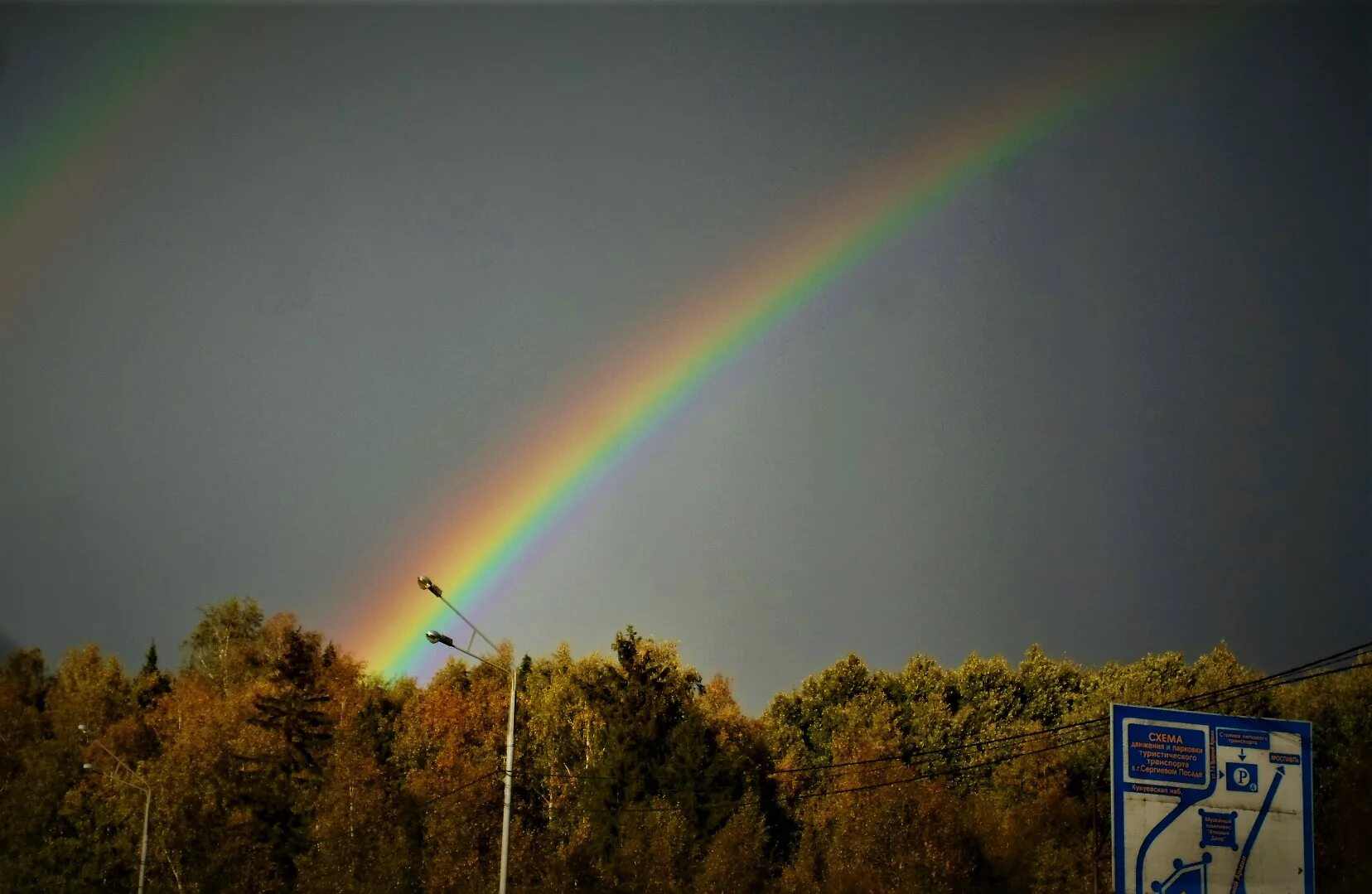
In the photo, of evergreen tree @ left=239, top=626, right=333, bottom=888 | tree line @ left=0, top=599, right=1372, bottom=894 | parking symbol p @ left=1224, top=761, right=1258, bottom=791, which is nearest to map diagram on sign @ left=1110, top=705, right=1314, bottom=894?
parking symbol p @ left=1224, top=761, right=1258, bottom=791

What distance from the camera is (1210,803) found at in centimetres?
2794

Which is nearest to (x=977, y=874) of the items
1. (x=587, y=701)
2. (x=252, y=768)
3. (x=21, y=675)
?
(x=587, y=701)

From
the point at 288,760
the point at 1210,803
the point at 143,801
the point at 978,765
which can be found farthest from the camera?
the point at 978,765

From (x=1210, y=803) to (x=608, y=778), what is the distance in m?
43.2

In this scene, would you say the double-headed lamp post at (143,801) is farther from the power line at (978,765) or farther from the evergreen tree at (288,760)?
the power line at (978,765)

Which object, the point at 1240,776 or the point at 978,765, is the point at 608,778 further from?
the point at 1240,776

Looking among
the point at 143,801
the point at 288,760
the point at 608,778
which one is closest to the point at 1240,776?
the point at 608,778

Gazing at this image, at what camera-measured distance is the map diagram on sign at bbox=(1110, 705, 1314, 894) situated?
2752 cm

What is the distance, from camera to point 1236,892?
27609 millimetres

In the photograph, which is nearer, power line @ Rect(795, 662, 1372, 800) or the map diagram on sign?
the map diagram on sign

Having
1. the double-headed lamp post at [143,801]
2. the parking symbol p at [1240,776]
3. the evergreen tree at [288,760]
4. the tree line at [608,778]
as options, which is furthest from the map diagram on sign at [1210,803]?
the evergreen tree at [288,760]

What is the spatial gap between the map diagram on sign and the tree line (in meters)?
20.7

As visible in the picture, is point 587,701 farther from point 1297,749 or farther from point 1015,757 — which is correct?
point 1297,749

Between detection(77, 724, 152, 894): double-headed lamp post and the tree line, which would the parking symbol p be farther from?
detection(77, 724, 152, 894): double-headed lamp post
